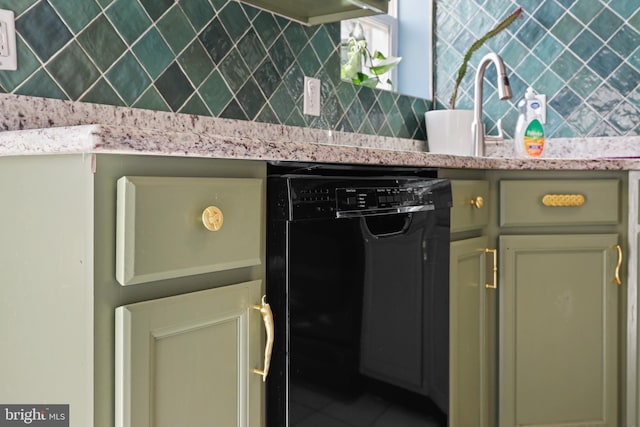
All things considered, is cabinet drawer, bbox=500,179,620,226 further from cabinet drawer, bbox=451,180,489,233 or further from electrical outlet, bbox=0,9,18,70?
electrical outlet, bbox=0,9,18,70

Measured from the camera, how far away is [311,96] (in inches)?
77.4

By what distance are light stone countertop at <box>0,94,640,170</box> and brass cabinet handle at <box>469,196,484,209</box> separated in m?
0.09

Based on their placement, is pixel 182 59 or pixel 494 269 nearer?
pixel 182 59

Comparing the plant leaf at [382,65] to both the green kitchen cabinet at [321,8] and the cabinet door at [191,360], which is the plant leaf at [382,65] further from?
the cabinet door at [191,360]

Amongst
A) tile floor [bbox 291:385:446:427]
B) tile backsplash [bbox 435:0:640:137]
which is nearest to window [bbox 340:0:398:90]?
tile backsplash [bbox 435:0:640:137]

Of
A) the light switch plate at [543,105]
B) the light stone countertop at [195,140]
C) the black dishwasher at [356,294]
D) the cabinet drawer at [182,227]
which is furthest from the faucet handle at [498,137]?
the cabinet drawer at [182,227]

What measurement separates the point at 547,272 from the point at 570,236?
0.42ft

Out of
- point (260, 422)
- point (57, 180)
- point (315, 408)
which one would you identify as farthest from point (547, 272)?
point (57, 180)

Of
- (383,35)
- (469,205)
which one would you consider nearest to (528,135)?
(469,205)

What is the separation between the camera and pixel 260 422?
1046mm

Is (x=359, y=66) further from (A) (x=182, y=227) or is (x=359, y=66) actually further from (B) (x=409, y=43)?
(A) (x=182, y=227)

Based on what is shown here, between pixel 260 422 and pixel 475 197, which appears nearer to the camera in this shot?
pixel 260 422

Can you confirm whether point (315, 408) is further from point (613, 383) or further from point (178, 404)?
point (613, 383)

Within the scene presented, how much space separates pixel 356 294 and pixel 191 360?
39 centimetres
